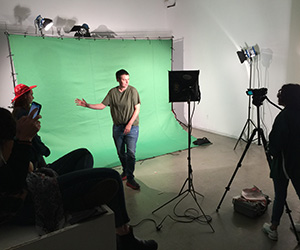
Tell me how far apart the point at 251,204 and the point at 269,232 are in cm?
31

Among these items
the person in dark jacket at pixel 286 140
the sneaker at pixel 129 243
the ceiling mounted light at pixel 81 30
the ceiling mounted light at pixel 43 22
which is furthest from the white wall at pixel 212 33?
the sneaker at pixel 129 243

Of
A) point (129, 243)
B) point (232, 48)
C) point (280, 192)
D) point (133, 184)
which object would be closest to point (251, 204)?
point (280, 192)

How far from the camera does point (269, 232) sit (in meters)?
2.04

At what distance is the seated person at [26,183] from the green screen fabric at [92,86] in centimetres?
236

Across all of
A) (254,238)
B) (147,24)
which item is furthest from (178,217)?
(147,24)

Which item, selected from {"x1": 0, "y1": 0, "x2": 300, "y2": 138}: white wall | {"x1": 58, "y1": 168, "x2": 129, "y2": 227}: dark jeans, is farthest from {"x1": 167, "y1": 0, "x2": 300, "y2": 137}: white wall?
{"x1": 58, "y1": 168, "x2": 129, "y2": 227}: dark jeans

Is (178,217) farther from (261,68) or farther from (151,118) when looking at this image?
(261,68)

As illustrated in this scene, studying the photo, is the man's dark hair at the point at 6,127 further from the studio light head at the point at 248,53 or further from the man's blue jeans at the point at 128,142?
the studio light head at the point at 248,53

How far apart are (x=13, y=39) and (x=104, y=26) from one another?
201 centimetres

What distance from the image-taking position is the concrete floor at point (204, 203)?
2037 mm

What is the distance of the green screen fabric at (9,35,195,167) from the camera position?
368 cm

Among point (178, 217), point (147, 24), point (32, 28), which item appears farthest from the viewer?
point (147, 24)

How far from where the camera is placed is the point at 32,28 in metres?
4.32

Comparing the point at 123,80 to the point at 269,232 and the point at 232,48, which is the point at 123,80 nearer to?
the point at 269,232
